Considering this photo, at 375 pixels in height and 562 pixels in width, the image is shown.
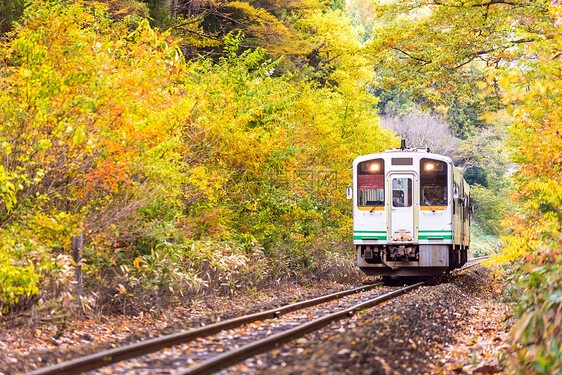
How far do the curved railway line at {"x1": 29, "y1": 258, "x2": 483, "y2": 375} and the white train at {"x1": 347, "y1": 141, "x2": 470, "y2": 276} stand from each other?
192 inches

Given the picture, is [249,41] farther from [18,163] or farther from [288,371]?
[288,371]

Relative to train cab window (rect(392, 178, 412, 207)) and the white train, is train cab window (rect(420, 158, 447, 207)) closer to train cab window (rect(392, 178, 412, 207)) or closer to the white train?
the white train

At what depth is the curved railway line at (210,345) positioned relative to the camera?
5530 mm

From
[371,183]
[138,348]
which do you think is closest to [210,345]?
[138,348]

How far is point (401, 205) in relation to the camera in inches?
574

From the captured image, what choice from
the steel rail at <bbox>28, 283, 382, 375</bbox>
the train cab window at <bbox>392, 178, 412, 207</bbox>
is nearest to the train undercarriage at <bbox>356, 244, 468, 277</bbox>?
the train cab window at <bbox>392, 178, 412, 207</bbox>

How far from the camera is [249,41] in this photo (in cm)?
2162

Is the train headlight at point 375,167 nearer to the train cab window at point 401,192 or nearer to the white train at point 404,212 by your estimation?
the white train at point 404,212

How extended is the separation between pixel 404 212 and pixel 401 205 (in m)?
0.18

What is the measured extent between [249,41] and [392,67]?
248 inches

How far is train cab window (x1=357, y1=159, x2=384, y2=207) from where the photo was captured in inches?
584

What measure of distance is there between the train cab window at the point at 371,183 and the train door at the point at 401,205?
0.26 m

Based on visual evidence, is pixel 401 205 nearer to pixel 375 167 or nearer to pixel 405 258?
pixel 375 167

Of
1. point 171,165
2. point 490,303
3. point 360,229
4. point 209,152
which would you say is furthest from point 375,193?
point 171,165
